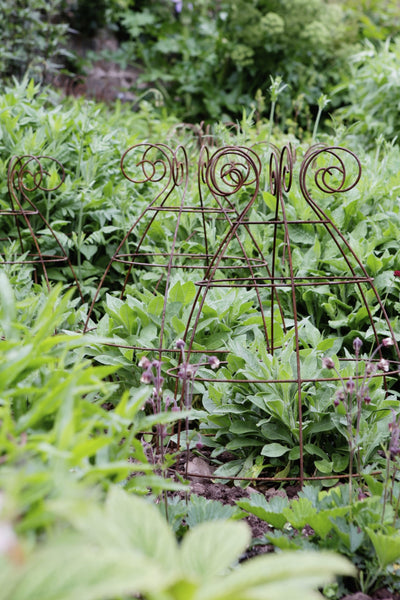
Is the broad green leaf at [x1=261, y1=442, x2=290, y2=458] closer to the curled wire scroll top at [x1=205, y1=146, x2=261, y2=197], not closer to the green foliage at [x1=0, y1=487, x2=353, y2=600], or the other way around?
the curled wire scroll top at [x1=205, y1=146, x2=261, y2=197]

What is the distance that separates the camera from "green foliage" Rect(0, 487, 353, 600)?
0.67 metres

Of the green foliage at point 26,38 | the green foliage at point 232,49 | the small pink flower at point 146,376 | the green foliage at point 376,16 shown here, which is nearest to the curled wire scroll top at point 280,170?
the small pink flower at point 146,376

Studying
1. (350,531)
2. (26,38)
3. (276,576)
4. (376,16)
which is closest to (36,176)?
(350,531)

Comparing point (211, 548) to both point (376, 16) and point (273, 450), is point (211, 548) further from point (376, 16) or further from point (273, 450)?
point (376, 16)

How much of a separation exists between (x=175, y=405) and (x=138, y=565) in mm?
1133

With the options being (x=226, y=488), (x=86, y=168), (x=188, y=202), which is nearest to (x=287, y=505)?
(x=226, y=488)

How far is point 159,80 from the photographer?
28.3 ft

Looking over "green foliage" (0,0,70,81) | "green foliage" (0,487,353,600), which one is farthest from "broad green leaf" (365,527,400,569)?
"green foliage" (0,0,70,81)

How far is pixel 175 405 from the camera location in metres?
1.83

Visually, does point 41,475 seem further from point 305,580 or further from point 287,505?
point 287,505

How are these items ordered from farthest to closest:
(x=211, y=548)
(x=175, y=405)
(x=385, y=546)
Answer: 1. (x=175, y=405)
2. (x=385, y=546)
3. (x=211, y=548)

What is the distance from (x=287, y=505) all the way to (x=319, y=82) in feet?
25.4

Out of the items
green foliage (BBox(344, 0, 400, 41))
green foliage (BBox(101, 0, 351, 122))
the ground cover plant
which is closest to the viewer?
the ground cover plant

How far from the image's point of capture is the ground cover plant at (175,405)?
30.9 inches
